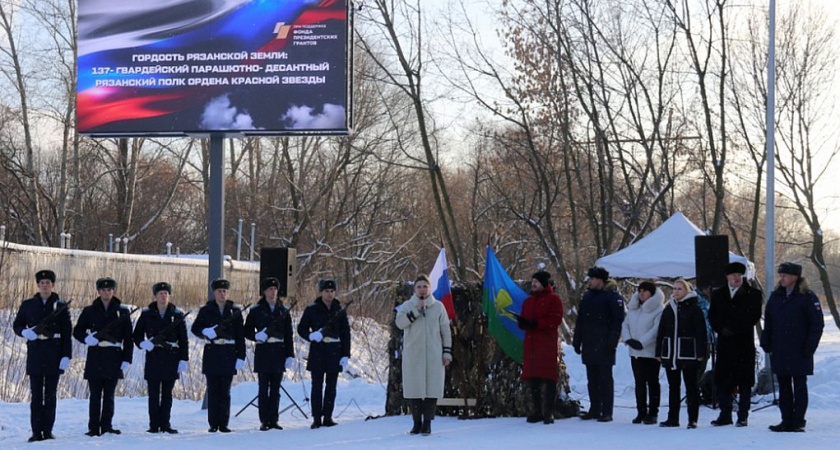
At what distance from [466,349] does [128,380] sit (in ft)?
24.5

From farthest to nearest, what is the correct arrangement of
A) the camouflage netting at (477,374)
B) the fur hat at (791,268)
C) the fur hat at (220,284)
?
the camouflage netting at (477,374), the fur hat at (220,284), the fur hat at (791,268)

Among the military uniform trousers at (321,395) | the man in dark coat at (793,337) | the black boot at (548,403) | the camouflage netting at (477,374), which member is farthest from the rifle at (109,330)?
the man in dark coat at (793,337)

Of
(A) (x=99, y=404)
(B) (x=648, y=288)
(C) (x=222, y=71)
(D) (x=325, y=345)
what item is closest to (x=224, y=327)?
(D) (x=325, y=345)

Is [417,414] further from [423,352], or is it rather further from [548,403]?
[548,403]

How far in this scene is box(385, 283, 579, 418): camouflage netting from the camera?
543 inches

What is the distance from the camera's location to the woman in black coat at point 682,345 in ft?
40.3

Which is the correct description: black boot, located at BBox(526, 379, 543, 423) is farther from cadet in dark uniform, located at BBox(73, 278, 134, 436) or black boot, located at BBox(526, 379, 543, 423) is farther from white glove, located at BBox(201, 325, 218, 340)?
cadet in dark uniform, located at BBox(73, 278, 134, 436)

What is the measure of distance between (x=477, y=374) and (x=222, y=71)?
5266 millimetres

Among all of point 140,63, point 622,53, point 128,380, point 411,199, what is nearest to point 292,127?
point 140,63

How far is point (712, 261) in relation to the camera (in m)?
15.6

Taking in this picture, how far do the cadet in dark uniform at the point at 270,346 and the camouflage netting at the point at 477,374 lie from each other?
1637mm

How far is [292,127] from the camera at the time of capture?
15.0m

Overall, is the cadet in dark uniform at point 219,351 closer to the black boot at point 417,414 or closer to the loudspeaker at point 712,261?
the black boot at point 417,414

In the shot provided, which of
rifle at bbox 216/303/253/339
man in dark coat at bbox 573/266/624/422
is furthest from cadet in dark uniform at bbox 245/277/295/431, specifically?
man in dark coat at bbox 573/266/624/422
